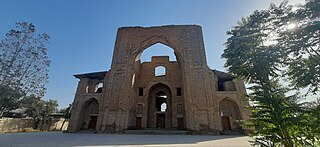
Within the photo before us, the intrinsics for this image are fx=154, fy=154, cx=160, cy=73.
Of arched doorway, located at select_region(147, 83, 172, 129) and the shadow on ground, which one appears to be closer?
the shadow on ground

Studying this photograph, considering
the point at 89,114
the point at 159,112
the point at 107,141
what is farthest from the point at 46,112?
the point at 107,141

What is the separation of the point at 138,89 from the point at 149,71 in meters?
3.08

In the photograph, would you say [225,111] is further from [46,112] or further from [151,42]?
[46,112]

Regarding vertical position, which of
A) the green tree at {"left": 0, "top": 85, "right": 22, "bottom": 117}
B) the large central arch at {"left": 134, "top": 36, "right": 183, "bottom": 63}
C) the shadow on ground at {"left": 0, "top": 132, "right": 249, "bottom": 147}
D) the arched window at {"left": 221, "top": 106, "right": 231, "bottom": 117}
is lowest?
the shadow on ground at {"left": 0, "top": 132, "right": 249, "bottom": 147}

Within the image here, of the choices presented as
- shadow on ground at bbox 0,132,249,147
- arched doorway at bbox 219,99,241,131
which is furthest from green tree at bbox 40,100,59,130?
arched doorway at bbox 219,99,241,131

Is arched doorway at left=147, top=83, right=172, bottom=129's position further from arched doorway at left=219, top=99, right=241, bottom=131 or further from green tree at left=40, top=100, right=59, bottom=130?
green tree at left=40, top=100, right=59, bottom=130

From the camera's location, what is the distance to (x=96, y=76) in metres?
21.7

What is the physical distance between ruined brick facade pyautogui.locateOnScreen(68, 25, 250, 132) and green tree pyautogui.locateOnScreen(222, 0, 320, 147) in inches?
364

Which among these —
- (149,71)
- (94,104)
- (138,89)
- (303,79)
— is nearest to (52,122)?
(94,104)

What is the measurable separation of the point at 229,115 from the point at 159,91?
970 centimetres

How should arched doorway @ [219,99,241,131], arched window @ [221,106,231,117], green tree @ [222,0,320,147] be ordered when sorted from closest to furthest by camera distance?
green tree @ [222,0,320,147]
arched doorway @ [219,99,241,131]
arched window @ [221,106,231,117]

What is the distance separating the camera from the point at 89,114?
20.3 metres

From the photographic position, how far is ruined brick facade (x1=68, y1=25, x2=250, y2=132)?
16.3 meters

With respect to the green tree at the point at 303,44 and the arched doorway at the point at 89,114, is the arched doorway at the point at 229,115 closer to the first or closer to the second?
the green tree at the point at 303,44
